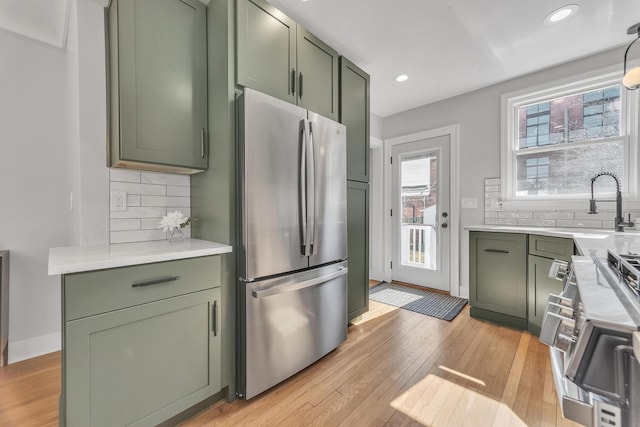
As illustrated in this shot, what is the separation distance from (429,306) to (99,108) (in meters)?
3.45

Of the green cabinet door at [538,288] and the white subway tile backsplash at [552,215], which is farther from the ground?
the white subway tile backsplash at [552,215]

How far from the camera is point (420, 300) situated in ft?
11.0

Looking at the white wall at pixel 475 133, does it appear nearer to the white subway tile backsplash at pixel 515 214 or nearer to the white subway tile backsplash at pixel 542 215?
the white subway tile backsplash at pixel 542 215

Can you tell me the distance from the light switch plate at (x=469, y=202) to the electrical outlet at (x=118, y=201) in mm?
3444

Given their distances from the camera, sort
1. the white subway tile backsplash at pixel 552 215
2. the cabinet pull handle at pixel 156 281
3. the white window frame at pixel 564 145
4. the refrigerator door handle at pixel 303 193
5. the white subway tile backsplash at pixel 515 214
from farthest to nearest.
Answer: the white subway tile backsplash at pixel 515 214 → the white subway tile backsplash at pixel 552 215 → the white window frame at pixel 564 145 → the refrigerator door handle at pixel 303 193 → the cabinet pull handle at pixel 156 281

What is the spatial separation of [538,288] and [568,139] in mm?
1627

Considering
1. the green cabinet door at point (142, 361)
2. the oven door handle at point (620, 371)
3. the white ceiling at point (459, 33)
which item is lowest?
the green cabinet door at point (142, 361)

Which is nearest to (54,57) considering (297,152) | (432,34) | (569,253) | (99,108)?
(99,108)

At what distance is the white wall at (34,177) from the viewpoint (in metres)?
2.00

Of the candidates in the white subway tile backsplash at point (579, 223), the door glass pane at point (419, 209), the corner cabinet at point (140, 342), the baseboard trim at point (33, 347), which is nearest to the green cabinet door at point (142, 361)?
the corner cabinet at point (140, 342)

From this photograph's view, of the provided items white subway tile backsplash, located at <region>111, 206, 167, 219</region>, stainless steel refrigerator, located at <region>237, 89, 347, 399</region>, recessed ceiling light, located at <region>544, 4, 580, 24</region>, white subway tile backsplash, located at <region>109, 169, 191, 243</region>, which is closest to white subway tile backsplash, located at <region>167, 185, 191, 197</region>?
white subway tile backsplash, located at <region>109, 169, 191, 243</region>

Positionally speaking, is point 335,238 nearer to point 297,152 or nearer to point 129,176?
point 297,152

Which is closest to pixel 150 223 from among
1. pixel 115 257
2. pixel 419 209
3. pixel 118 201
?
pixel 118 201

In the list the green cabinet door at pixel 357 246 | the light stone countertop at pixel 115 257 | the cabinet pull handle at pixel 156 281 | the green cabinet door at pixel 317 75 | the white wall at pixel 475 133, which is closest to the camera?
the light stone countertop at pixel 115 257
